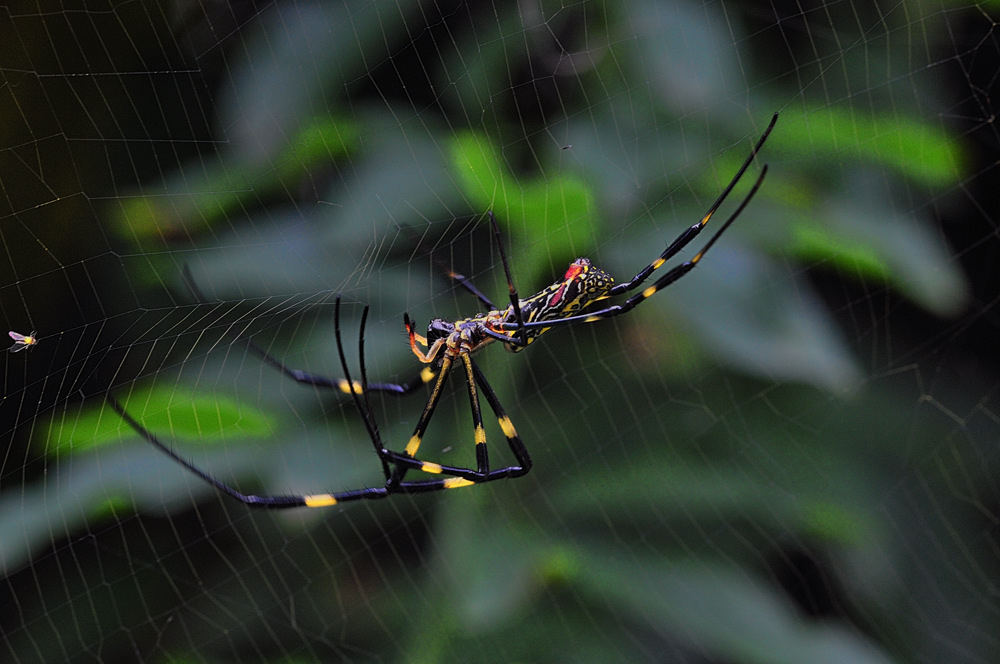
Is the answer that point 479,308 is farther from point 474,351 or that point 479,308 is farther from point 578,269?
point 578,269

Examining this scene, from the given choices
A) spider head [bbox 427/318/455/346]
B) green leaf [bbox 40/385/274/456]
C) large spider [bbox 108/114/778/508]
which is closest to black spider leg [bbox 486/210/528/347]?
large spider [bbox 108/114/778/508]

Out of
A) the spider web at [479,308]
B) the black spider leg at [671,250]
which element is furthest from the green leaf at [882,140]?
the black spider leg at [671,250]

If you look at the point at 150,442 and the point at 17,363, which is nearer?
the point at 17,363

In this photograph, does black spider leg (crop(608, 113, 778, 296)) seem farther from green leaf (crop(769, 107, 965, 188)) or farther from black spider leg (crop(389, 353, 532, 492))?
black spider leg (crop(389, 353, 532, 492))

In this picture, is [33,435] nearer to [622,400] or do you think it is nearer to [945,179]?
[622,400]

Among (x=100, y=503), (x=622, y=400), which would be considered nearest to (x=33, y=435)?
(x=100, y=503)

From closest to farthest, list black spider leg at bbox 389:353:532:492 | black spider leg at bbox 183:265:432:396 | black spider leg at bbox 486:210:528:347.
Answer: black spider leg at bbox 486:210:528:347 → black spider leg at bbox 389:353:532:492 → black spider leg at bbox 183:265:432:396

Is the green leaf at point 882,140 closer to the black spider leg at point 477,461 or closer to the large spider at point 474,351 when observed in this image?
the large spider at point 474,351
